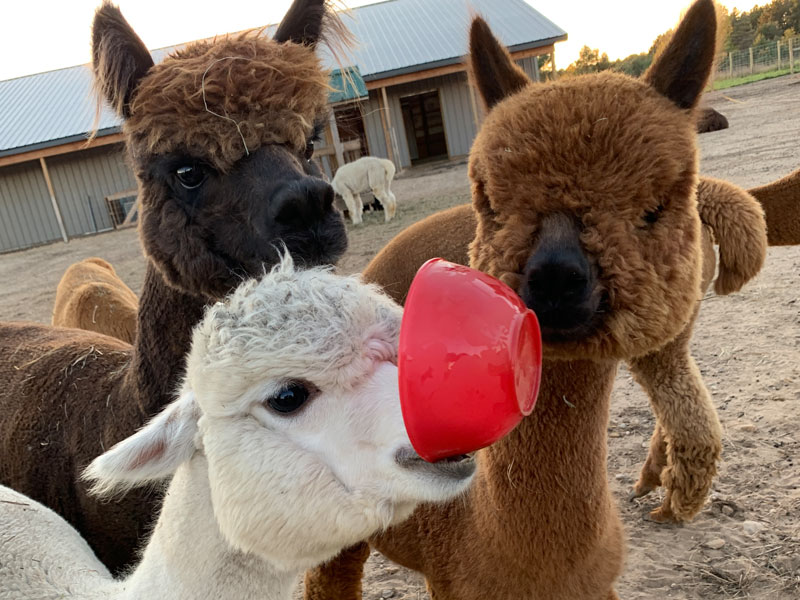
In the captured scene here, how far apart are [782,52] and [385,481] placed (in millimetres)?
42801

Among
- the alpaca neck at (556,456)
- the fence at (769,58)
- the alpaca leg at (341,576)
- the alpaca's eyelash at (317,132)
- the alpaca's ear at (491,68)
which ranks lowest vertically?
the alpaca leg at (341,576)

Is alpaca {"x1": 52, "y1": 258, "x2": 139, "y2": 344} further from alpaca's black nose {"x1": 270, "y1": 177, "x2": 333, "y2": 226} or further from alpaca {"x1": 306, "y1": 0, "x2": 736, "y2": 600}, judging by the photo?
alpaca {"x1": 306, "y1": 0, "x2": 736, "y2": 600}

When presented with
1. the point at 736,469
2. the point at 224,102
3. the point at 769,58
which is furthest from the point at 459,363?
the point at 769,58

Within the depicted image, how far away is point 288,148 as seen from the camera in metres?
2.06

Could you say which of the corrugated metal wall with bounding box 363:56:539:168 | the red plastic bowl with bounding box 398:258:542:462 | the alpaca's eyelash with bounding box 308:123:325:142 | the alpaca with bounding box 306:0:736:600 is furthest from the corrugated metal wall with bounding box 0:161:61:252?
the red plastic bowl with bounding box 398:258:542:462

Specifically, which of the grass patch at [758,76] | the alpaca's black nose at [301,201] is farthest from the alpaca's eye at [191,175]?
the grass patch at [758,76]

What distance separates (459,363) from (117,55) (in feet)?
5.49

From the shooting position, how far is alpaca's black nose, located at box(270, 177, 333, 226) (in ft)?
5.93

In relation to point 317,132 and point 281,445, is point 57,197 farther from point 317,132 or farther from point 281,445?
point 281,445

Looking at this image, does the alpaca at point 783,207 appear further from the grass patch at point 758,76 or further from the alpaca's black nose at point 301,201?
the grass patch at point 758,76

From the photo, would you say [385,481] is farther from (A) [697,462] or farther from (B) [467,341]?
(A) [697,462]

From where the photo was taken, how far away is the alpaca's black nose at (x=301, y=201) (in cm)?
181

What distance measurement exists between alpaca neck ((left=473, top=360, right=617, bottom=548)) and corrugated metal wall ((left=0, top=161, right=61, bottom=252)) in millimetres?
23037

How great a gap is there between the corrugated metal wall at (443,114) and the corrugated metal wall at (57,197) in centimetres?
864
